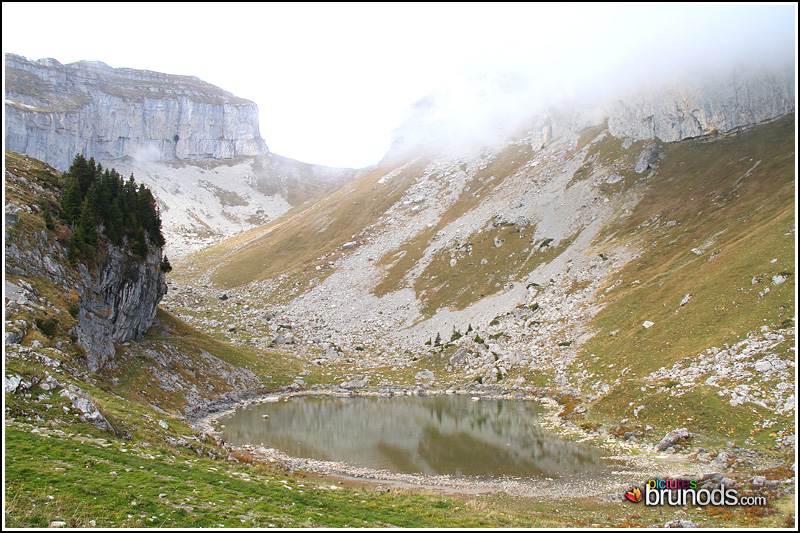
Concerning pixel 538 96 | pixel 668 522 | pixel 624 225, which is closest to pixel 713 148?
pixel 624 225

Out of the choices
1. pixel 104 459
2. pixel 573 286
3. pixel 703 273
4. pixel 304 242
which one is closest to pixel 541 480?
pixel 104 459

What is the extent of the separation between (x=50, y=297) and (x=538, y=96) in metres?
185

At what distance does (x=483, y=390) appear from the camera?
61438 millimetres

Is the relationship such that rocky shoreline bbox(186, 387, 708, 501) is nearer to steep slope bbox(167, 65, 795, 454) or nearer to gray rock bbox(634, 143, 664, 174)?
steep slope bbox(167, 65, 795, 454)

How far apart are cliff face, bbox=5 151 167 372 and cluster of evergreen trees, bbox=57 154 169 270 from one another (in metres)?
1.58

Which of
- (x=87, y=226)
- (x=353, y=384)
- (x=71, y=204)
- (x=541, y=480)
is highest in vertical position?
(x=71, y=204)

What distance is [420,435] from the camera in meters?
43.7

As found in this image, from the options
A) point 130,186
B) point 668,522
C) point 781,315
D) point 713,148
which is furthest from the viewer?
point 713,148

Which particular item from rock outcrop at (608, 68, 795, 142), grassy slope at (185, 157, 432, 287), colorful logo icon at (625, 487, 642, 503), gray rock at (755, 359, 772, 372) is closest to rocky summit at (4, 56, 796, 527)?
rock outcrop at (608, 68, 795, 142)

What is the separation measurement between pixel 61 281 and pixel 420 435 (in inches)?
1416

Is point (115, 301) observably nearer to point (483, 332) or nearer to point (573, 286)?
point (483, 332)

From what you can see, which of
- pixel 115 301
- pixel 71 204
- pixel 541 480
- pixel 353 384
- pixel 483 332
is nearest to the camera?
pixel 541 480

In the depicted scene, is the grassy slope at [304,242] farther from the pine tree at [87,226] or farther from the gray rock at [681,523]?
the gray rock at [681,523]

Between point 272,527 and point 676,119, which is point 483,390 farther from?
point 676,119
